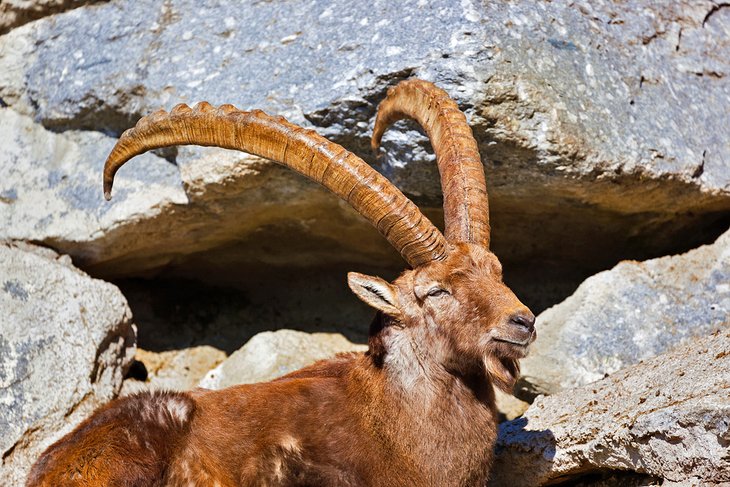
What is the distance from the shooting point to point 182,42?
25.3 ft

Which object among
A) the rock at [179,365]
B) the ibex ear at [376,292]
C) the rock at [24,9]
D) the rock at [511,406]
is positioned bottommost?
the rock at [179,365]

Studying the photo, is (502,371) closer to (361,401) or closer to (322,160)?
(361,401)

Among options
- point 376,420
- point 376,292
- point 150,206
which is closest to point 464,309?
point 376,292

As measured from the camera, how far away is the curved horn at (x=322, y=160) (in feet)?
17.1

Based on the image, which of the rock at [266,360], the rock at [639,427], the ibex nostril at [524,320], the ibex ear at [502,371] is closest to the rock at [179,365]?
the rock at [266,360]

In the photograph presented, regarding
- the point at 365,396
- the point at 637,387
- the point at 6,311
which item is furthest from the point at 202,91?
the point at 637,387

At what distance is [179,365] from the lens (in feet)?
27.8

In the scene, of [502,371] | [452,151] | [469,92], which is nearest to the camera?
[502,371]

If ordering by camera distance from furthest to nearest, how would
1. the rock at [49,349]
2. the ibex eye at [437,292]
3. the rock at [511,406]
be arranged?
the rock at [511,406] → the rock at [49,349] → the ibex eye at [437,292]

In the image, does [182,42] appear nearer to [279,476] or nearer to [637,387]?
[279,476]

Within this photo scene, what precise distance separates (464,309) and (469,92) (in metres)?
2.07

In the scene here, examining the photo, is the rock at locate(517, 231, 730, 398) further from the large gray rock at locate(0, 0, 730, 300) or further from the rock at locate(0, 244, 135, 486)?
the rock at locate(0, 244, 135, 486)

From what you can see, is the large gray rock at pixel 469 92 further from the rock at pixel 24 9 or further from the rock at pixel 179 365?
the rock at pixel 179 365

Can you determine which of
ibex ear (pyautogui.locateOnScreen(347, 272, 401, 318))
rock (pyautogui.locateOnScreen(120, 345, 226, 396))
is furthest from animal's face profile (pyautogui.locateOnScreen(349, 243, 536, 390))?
rock (pyautogui.locateOnScreen(120, 345, 226, 396))
